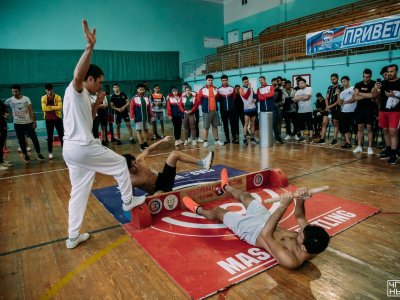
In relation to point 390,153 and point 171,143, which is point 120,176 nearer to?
point 390,153

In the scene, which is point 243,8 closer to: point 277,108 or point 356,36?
point 356,36

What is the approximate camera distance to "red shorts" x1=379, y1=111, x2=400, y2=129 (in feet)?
18.8

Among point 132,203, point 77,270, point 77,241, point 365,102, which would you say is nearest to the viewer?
point 77,270

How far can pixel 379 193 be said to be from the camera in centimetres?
432

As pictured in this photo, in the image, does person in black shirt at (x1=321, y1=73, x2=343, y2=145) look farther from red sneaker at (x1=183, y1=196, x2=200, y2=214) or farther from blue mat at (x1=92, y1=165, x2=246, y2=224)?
red sneaker at (x1=183, y1=196, x2=200, y2=214)

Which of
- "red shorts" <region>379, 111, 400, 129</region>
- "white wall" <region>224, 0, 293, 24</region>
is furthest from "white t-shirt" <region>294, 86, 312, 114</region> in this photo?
"white wall" <region>224, 0, 293, 24</region>

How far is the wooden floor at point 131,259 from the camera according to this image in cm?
240

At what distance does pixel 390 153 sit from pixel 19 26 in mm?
16338

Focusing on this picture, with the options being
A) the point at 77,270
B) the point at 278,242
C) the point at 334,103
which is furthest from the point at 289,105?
the point at 77,270

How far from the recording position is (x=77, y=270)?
9.11 ft

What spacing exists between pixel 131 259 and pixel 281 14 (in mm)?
16528

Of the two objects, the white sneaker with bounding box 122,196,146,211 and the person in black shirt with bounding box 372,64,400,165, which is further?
the person in black shirt with bounding box 372,64,400,165

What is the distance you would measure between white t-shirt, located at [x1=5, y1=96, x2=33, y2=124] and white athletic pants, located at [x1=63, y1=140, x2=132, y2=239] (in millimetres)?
5212

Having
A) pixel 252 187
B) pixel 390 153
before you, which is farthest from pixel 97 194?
pixel 390 153
